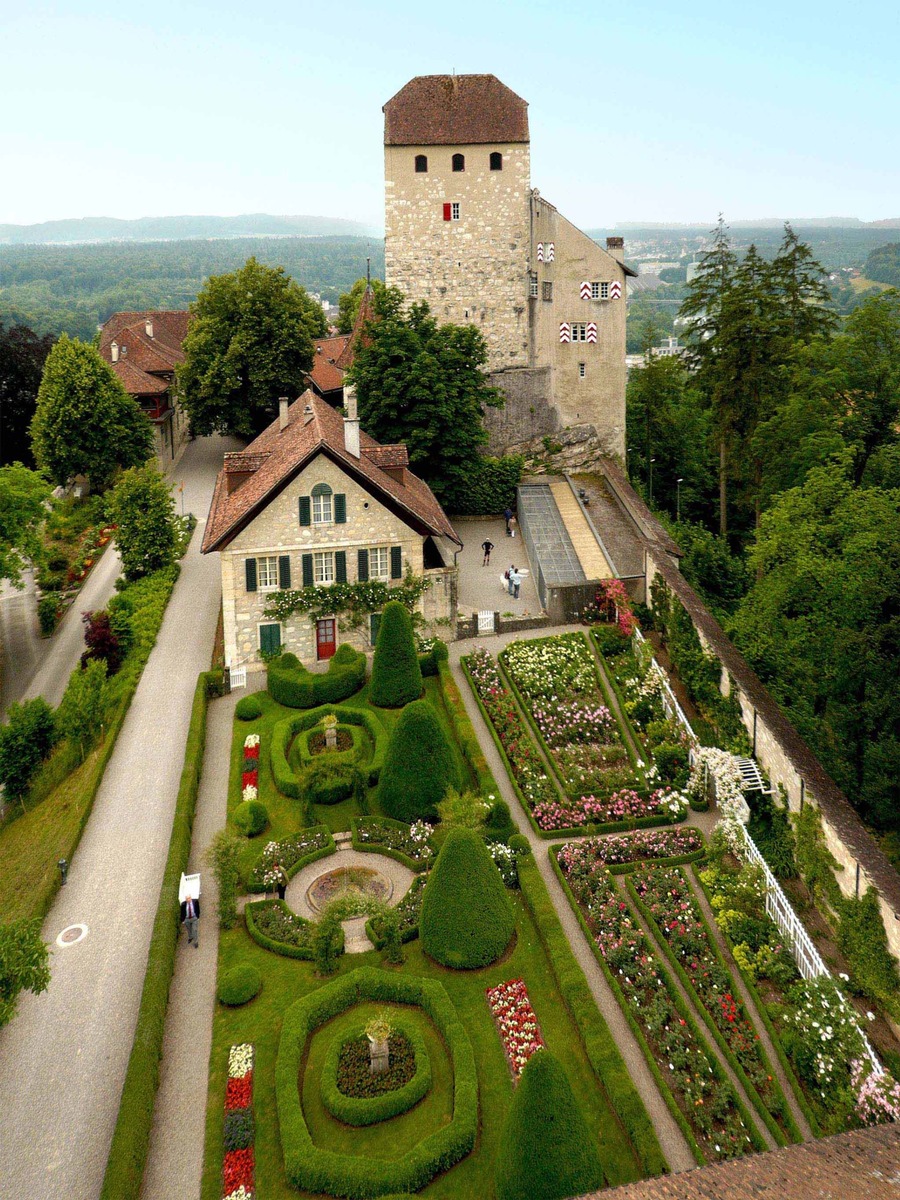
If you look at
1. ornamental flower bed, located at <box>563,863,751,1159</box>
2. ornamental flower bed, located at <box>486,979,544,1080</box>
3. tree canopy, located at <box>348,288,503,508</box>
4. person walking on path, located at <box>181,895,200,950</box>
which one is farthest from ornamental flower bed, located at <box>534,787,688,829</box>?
tree canopy, located at <box>348,288,503,508</box>

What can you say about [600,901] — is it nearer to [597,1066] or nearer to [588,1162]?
[597,1066]

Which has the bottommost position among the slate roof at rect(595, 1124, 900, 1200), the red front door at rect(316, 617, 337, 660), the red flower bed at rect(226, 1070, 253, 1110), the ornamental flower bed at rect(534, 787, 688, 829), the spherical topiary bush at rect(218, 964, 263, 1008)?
the red flower bed at rect(226, 1070, 253, 1110)

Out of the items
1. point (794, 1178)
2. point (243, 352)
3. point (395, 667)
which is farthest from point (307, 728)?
point (243, 352)

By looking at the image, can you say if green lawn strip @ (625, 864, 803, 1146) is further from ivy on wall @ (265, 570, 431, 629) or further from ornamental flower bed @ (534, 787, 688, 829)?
ivy on wall @ (265, 570, 431, 629)

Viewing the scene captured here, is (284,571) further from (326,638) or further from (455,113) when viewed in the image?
(455,113)

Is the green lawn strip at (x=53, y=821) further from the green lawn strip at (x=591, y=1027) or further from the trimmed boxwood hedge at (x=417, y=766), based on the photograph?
the green lawn strip at (x=591, y=1027)

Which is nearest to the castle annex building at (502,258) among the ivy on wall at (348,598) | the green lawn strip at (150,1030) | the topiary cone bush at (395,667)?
the ivy on wall at (348,598)
